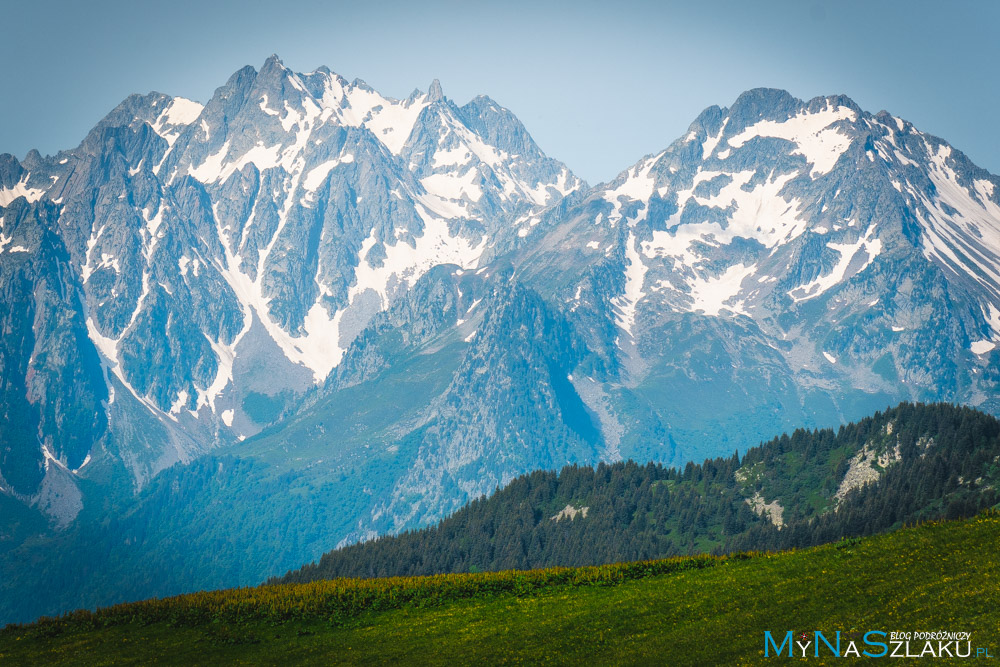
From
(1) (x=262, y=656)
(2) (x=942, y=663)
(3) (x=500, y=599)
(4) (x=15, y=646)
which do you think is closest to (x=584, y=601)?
(3) (x=500, y=599)

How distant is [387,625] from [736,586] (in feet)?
123

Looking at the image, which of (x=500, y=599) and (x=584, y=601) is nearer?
(x=584, y=601)

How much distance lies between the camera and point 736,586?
338 ft

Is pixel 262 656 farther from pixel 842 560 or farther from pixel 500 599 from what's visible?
pixel 842 560

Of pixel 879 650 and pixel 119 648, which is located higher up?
pixel 119 648
